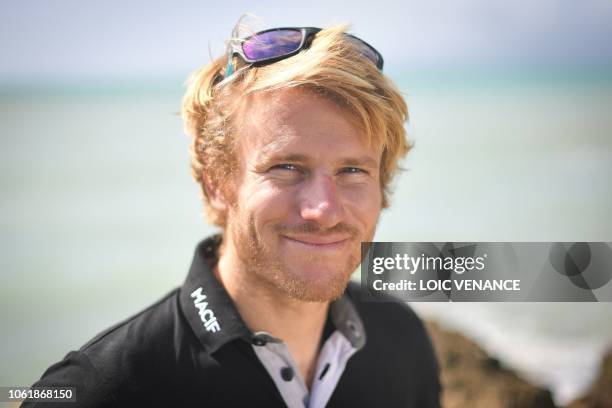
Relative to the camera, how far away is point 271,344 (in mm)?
1993

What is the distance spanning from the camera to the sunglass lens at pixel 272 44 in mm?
1973

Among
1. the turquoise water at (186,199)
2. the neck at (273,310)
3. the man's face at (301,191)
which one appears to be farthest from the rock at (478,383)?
the man's face at (301,191)

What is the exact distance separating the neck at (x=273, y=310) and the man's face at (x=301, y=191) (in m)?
0.06

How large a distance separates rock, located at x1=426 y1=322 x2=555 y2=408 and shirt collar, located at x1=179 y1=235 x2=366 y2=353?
4.77 feet

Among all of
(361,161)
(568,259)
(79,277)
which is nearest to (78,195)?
(79,277)

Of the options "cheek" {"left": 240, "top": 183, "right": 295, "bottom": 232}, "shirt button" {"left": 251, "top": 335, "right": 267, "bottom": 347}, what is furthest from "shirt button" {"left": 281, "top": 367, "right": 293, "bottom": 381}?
"cheek" {"left": 240, "top": 183, "right": 295, "bottom": 232}

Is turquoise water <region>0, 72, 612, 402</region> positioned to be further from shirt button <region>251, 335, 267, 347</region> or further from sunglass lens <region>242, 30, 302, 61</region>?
shirt button <region>251, 335, 267, 347</region>

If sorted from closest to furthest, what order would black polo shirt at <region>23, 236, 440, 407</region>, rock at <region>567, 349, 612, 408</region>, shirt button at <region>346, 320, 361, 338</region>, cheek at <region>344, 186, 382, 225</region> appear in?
black polo shirt at <region>23, 236, 440, 407</region> < cheek at <region>344, 186, 382, 225</region> < shirt button at <region>346, 320, 361, 338</region> < rock at <region>567, 349, 612, 408</region>

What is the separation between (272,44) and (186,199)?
3.10 m

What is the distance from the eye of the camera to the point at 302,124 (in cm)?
186

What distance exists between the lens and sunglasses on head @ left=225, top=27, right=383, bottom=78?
1.97 meters

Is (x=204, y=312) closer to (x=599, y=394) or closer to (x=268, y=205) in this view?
(x=268, y=205)

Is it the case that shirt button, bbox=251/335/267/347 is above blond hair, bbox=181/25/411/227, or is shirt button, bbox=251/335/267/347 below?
below

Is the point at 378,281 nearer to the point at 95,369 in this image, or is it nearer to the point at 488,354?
the point at 95,369
